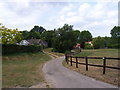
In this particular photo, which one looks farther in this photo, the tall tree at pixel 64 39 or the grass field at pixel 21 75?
the tall tree at pixel 64 39

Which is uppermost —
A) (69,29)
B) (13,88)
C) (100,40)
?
(69,29)

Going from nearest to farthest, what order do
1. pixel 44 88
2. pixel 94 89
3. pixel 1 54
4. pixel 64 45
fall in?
pixel 94 89, pixel 44 88, pixel 1 54, pixel 64 45

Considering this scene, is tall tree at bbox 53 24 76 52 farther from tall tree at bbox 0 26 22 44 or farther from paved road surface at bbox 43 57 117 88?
paved road surface at bbox 43 57 117 88

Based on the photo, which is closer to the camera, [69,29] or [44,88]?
[44,88]

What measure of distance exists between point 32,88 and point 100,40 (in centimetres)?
5741

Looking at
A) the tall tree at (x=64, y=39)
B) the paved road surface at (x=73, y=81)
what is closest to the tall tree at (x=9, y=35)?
the tall tree at (x=64, y=39)

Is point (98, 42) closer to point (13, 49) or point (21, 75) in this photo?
point (13, 49)

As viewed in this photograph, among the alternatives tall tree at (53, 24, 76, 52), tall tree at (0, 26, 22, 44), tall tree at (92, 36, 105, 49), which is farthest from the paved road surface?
tall tree at (92, 36, 105, 49)

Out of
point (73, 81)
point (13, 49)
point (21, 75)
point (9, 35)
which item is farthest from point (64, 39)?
point (73, 81)

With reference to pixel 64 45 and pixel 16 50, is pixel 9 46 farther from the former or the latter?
pixel 64 45

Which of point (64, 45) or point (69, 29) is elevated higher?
point (69, 29)

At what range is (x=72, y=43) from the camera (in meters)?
48.3

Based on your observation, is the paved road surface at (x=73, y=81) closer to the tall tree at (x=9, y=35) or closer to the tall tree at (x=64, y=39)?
the tall tree at (x=9, y=35)

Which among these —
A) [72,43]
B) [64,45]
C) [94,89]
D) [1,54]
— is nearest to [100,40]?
[72,43]
